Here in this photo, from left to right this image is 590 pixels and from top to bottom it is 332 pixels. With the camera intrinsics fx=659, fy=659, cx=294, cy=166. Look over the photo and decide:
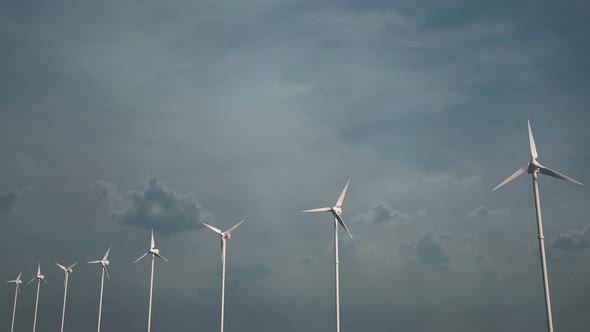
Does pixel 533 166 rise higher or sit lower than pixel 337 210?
lower

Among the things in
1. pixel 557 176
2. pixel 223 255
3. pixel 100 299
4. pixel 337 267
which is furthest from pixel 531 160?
A: pixel 100 299

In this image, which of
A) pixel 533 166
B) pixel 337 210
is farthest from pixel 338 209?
pixel 533 166

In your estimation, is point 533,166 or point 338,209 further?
point 338,209

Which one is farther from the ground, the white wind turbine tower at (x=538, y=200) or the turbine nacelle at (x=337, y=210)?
the turbine nacelle at (x=337, y=210)

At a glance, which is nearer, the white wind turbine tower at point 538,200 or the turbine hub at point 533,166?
the white wind turbine tower at point 538,200

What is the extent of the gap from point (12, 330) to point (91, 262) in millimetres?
61653

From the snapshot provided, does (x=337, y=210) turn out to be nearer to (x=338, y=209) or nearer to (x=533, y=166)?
(x=338, y=209)

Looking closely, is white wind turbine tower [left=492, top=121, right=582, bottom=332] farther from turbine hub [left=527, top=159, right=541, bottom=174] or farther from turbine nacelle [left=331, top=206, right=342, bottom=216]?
turbine nacelle [left=331, top=206, right=342, bottom=216]

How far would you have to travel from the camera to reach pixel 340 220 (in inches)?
3821

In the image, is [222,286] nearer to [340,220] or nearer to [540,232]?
[340,220]

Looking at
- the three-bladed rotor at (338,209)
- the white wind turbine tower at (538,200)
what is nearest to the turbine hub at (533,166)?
the white wind turbine tower at (538,200)

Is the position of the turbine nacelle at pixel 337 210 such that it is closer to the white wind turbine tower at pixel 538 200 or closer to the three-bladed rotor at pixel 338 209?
the three-bladed rotor at pixel 338 209

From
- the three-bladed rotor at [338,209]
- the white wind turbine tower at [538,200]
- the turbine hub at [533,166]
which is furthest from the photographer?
the three-bladed rotor at [338,209]

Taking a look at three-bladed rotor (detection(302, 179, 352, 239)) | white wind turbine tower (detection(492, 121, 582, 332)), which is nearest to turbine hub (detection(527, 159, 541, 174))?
white wind turbine tower (detection(492, 121, 582, 332))
